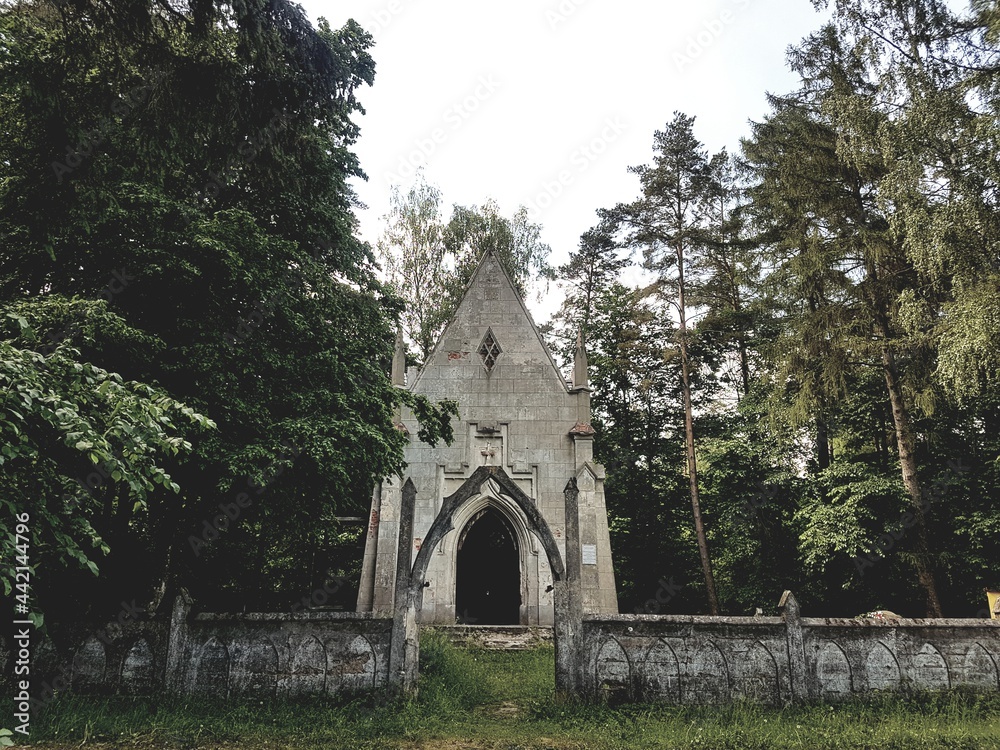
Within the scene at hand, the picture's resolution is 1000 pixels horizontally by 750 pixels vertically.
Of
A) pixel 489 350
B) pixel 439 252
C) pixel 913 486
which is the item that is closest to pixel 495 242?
pixel 439 252

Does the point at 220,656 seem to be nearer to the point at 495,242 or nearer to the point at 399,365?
the point at 399,365

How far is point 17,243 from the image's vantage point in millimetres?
7562

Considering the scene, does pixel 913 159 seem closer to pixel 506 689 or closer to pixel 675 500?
pixel 506 689

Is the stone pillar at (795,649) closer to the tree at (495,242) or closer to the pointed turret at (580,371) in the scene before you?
the pointed turret at (580,371)

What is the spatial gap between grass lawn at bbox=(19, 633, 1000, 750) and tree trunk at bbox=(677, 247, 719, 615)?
889 cm

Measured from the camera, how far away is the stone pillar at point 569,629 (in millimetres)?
7562

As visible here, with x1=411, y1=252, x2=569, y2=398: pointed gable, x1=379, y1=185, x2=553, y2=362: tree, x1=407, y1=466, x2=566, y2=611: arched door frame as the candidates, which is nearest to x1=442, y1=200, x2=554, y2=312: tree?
x1=379, y1=185, x2=553, y2=362: tree

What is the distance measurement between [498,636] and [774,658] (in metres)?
6.06

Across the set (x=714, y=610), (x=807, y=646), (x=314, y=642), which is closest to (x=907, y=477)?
(x=714, y=610)

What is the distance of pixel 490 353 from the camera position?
48.6 feet

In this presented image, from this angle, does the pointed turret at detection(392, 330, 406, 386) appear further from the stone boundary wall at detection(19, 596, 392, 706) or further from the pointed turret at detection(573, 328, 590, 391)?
the stone boundary wall at detection(19, 596, 392, 706)

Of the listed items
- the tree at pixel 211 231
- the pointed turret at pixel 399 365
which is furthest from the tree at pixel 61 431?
the pointed turret at pixel 399 365

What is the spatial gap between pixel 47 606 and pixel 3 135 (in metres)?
5.85

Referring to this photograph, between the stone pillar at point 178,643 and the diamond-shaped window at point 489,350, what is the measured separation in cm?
852
